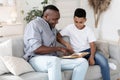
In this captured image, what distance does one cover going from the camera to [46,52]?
2359 mm

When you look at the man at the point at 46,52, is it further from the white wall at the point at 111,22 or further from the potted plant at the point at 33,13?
the white wall at the point at 111,22

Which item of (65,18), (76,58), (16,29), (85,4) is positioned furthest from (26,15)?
(76,58)

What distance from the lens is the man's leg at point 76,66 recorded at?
230 centimetres

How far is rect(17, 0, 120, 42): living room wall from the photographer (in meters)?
4.47

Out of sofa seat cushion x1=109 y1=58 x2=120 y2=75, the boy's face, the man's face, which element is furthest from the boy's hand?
sofa seat cushion x1=109 y1=58 x2=120 y2=75

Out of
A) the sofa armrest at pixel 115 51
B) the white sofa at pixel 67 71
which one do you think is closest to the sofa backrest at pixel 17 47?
the white sofa at pixel 67 71

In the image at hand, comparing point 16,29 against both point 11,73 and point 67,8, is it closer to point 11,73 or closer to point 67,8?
point 67,8

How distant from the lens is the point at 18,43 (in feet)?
8.20

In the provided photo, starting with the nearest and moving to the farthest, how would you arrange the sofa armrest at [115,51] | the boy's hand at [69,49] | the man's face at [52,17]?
the man's face at [52,17] → the boy's hand at [69,49] → the sofa armrest at [115,51]

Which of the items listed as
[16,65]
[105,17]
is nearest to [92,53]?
[16,65]

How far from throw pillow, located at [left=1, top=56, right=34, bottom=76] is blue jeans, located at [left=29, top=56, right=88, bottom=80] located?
0.11m

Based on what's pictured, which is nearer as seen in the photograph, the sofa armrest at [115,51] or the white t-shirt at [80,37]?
the white t-shirt at [80,37]

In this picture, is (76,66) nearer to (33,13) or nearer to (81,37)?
(81,37)

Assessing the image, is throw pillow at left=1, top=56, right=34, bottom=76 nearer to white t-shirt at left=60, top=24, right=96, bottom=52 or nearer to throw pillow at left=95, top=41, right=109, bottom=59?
white t-shirt at left=60, top=24, right=96, bottom=52
